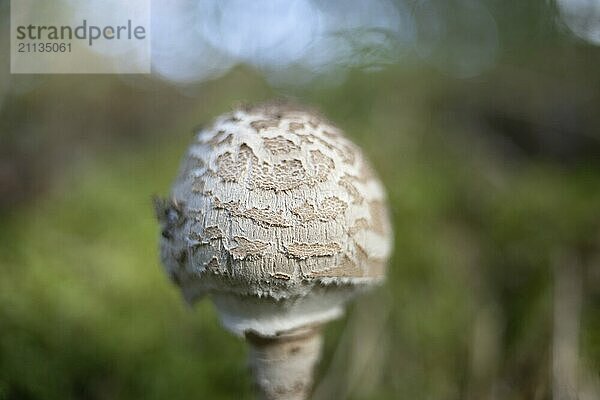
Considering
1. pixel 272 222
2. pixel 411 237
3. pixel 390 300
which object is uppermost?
pixel 272 222

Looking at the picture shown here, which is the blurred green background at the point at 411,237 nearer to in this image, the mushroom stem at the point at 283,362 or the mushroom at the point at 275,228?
the mushroom at the point at 275,228

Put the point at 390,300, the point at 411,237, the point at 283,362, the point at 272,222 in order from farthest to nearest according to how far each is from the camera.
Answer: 1. the point at 411,237
2. the point at 390,300
3. the point at 283,362
4. the point at 272,222

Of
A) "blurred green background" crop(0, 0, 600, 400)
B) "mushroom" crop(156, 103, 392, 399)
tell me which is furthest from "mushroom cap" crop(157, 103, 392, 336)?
"blurred green background" crop(0, 0, 600, 400)

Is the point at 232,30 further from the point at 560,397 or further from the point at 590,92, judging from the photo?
the point at 560,397

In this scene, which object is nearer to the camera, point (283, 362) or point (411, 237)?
point (283, 362)

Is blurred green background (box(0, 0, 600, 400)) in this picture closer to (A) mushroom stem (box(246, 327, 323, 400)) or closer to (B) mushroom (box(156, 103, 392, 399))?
(B) mushroom (box(156, 103, 392, 399))

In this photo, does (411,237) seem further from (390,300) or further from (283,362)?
(283,362)

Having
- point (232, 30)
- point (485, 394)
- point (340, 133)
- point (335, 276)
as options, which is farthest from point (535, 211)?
point (232, 30)

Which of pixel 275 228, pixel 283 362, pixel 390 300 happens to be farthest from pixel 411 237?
pixel 275 228
